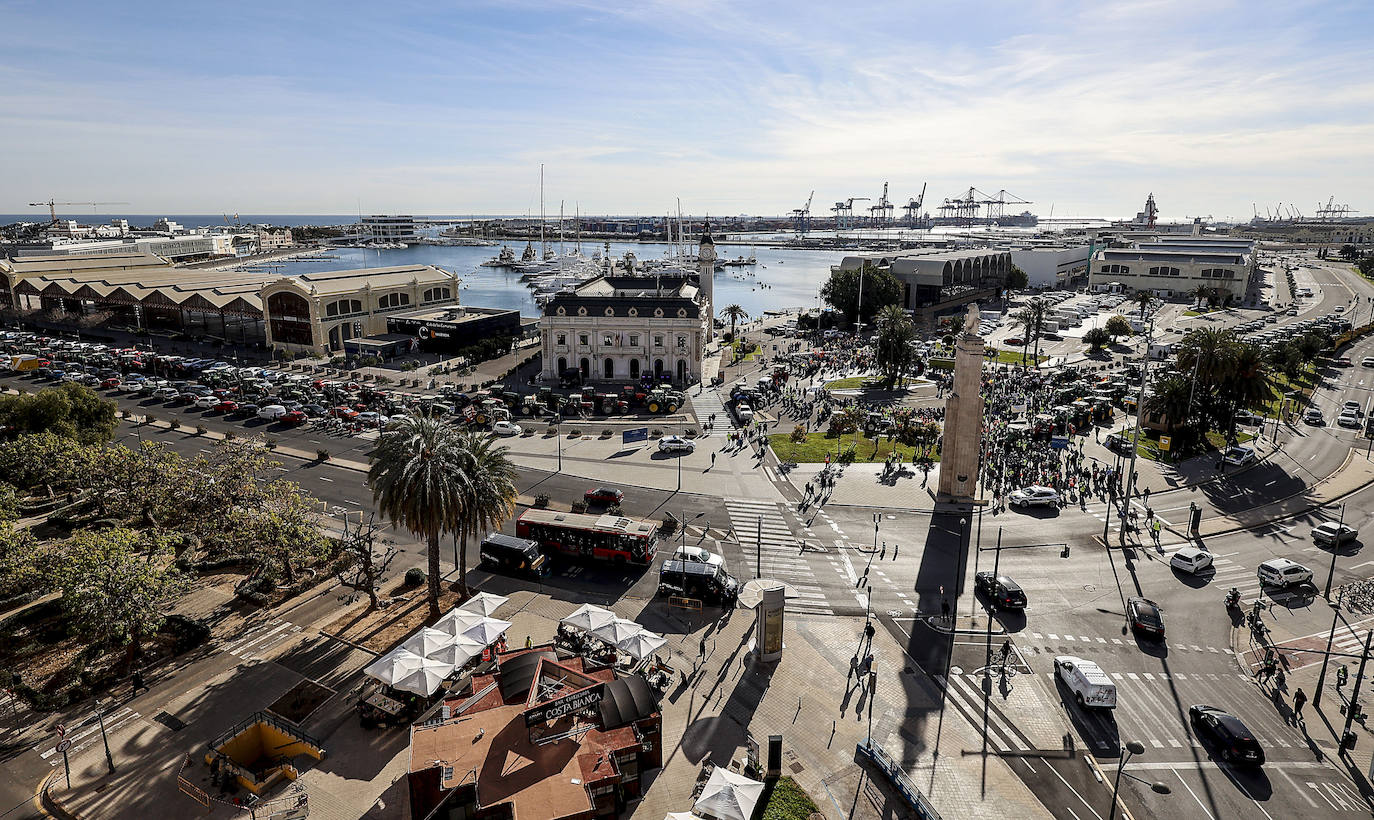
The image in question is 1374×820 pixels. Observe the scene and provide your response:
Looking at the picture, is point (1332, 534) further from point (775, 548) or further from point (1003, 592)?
point (775, 548)

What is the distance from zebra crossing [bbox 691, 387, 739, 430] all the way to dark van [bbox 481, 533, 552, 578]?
3034cm

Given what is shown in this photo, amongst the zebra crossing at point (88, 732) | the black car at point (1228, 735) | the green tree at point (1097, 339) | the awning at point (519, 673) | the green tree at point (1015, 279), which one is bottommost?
the zebra crossing at point (88, 732)

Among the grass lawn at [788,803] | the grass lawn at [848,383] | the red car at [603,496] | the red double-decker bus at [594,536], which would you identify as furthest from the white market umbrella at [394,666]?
the grass lawn at [848,383]

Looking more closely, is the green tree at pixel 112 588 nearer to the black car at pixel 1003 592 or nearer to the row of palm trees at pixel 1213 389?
the black car at pixel 1003 592

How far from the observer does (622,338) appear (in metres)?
85.0

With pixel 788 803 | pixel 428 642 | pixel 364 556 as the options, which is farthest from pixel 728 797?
pixel 364 556

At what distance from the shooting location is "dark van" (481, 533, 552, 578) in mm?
39031

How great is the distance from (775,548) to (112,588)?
3073cm

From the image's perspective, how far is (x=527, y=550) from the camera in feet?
128

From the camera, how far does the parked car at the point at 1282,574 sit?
3775 cm

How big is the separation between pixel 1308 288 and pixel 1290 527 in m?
158

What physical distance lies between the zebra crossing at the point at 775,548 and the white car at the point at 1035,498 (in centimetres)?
1589

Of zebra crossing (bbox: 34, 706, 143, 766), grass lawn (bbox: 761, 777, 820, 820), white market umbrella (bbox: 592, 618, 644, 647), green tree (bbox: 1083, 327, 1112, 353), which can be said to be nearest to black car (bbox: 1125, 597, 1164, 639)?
grass lawn (bbox: 761, 777, 820, 820)

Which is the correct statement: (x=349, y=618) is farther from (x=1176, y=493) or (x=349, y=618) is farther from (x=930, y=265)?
(x=930, y=265)
